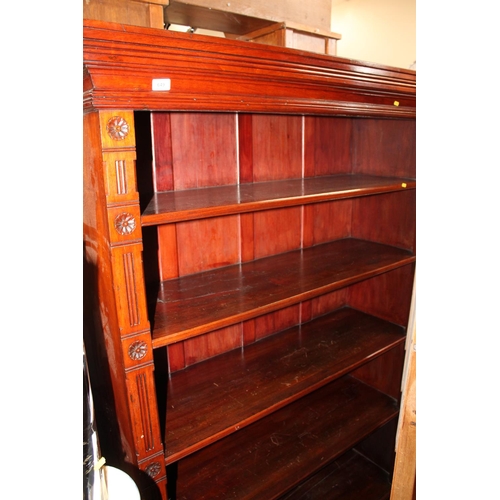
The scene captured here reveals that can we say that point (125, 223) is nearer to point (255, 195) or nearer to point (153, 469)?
point (255, 195)

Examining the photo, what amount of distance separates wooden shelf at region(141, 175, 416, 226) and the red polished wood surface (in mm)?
245

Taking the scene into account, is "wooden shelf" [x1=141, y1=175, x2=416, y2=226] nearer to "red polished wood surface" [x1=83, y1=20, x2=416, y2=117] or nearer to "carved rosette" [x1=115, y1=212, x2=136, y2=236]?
"carved rosette" [x1=115, y1=212, x2=136, y2=236]

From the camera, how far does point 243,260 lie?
1.58 m

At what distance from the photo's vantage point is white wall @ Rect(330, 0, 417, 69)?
2729 mm

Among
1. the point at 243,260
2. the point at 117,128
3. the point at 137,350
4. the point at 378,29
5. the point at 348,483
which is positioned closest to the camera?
the point at 117,128

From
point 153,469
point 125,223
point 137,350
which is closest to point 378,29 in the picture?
point 125,223

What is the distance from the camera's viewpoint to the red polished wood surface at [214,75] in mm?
765

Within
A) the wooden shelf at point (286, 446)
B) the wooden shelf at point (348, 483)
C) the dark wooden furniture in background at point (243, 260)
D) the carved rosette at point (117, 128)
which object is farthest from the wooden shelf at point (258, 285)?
the wooden shelf at point (348, 483)

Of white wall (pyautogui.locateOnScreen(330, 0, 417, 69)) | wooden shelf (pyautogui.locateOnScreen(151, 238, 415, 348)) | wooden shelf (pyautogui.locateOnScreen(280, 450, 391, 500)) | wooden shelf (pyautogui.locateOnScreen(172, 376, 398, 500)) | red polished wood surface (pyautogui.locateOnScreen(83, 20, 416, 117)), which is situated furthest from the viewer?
white wall (pyautogui.locateOnScreen(330, 0, 417, 69))

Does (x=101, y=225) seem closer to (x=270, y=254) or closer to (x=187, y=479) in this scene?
(x=270, y=254)

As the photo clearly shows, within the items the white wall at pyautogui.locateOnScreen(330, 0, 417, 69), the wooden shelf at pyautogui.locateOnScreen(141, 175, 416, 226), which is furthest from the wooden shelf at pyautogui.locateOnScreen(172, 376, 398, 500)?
the white wall at pyautogui.locateOnScreen(330, 0, 417, 69)

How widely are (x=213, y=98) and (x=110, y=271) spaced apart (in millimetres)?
472

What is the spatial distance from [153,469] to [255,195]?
2.70 ft

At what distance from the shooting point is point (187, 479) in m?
1.46
